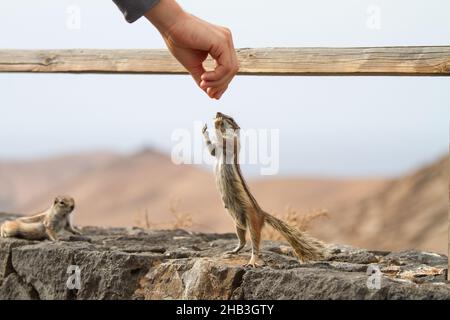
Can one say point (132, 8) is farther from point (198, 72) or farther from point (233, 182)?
point (233, 182)

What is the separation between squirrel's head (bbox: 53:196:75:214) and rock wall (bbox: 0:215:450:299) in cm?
19

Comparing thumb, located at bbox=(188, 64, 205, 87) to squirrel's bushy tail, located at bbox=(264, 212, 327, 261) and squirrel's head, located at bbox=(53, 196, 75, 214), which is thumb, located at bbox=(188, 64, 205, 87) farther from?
squirrel's head, located at bbox=(53, 196, 75, 214)

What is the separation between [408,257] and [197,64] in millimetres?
2187

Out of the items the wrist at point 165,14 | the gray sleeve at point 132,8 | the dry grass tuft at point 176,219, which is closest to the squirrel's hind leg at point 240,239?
the wrist at point 165,14

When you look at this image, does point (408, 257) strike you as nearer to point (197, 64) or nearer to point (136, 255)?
point (136, 255)

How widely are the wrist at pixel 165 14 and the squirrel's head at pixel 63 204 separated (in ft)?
8.38

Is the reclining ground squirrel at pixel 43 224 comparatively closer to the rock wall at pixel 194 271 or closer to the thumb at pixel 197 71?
the rock wall at pixel 194 271

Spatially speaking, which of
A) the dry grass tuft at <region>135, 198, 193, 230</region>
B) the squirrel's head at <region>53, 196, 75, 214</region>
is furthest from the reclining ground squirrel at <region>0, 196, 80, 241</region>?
the dry grass tuft at <region>135, 198, 193, 230</region>

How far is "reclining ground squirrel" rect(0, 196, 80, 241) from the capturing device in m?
5.91

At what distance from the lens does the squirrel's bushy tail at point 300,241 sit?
4.89 m

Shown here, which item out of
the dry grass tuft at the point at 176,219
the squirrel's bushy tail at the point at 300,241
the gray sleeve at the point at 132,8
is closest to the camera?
the gray sleeve at the point at 132,8

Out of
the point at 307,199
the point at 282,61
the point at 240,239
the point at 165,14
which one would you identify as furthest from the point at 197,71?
the point at 307,199

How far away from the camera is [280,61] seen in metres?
5.53

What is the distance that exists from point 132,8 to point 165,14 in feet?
0.68
